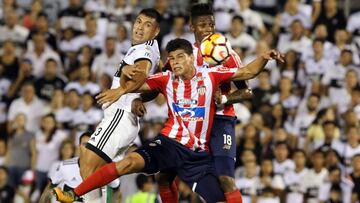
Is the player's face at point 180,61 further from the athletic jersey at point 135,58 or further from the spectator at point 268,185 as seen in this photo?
the spectator at point 268,185

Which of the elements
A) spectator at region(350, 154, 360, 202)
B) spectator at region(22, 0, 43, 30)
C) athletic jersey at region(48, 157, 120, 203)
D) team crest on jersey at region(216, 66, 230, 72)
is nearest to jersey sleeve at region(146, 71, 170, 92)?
team crest on jersey at region(216, 66, 230, 72)

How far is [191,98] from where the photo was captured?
13.2 m

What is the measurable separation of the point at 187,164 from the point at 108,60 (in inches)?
330

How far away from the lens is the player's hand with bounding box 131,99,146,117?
1330cm

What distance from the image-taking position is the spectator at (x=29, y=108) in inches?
816

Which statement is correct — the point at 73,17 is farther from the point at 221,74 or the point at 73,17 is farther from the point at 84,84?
the point at 221,74

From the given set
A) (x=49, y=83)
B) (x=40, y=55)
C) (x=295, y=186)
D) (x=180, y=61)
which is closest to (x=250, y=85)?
(x=295, y=186)

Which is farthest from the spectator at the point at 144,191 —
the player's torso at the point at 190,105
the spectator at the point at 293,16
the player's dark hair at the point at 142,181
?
the spectator at the point at 293,16

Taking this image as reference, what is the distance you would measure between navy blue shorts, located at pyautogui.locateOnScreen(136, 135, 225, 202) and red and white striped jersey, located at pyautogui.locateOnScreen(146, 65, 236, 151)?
101 mm

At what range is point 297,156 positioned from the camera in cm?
1916

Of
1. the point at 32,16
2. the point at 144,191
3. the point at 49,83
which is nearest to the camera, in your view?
the point at 144,191

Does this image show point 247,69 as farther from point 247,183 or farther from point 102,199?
point 247,183

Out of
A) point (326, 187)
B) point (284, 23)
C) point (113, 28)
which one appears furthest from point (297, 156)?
point (113, 28)

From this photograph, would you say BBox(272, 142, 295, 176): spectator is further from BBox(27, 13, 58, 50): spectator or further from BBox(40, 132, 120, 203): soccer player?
BBox(27, 13, 58, 50): spectator
